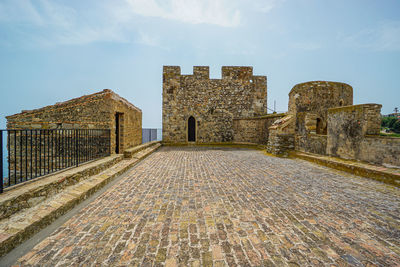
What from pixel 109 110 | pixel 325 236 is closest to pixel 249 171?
pixel 325 236

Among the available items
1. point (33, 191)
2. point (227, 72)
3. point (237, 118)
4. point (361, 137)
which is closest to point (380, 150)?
point (361, 137)

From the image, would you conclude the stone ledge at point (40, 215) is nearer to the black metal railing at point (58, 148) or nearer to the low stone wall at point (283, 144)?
the black metal railing at point (58, 148)

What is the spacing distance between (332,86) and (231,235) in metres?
10.7

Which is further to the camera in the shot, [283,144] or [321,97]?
[283,144]

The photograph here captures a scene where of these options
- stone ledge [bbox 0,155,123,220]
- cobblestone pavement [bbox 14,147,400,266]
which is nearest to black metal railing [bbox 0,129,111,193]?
stone ledge [bbox 0,155,123,220]

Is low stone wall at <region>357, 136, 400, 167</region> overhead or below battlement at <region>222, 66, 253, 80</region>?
below

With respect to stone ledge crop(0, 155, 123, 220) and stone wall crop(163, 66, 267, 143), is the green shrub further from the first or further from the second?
stone ledge crop(0, 155, 123, 220)

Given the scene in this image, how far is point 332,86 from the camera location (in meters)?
9.50

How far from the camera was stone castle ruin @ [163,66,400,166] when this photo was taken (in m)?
9.50

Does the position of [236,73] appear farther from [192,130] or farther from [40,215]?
[40,215]

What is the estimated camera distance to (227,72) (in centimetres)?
1622

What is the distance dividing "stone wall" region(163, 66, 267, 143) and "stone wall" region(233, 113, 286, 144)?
61 centimetres

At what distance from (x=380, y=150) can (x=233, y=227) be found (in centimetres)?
585

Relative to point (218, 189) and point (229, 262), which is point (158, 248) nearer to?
point (229, 262)
